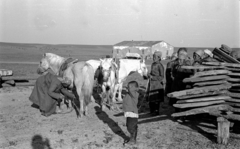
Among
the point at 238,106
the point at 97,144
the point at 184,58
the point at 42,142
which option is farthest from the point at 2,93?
the point at 238,106

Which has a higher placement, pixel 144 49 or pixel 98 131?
pixel 144 49

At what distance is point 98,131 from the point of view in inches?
250

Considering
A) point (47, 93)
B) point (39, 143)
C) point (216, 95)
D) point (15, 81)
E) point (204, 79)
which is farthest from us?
point (15, 81)

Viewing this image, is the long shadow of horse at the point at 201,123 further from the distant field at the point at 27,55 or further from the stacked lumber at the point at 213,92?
the distant field at the point at 27,55

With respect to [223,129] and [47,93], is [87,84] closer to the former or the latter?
[47,93]

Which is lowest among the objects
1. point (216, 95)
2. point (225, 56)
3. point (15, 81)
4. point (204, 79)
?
point (15, 81)

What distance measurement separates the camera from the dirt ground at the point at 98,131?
5.38 m

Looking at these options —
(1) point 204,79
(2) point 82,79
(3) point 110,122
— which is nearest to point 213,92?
(1) point 204,79

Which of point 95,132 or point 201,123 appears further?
point 201,123

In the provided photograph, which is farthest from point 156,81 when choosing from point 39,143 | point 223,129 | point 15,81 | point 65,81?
point 15,81

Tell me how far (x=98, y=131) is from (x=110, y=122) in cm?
98

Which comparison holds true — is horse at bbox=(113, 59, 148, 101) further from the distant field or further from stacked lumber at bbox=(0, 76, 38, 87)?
the distant field

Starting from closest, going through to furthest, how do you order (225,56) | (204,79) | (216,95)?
1. (204,79)
2. (216,95)
3. (225,56)

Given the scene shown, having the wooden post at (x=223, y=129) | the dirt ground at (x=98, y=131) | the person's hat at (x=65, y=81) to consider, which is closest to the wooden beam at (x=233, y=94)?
the wooden post at (x=223, y=129)
